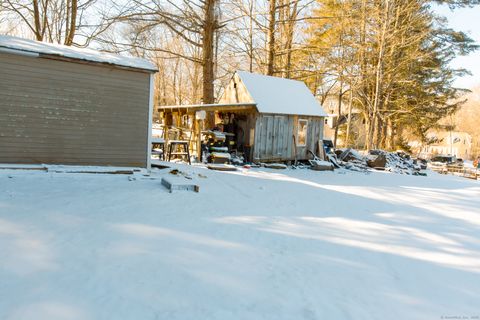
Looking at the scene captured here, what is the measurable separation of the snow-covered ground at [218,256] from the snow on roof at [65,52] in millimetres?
2599

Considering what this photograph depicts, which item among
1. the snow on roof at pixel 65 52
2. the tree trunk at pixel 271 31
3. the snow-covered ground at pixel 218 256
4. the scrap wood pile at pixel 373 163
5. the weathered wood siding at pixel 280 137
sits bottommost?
the snow-covered ground at pixel 218 256

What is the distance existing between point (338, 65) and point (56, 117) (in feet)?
59.0

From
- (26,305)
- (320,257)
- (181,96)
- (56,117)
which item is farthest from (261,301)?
(181,96)

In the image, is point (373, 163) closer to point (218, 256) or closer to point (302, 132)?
point (302, 132)

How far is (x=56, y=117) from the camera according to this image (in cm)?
742

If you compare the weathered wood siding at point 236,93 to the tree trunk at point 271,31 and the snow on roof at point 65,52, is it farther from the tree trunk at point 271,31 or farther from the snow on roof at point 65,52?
the snow on roof at point 65,52

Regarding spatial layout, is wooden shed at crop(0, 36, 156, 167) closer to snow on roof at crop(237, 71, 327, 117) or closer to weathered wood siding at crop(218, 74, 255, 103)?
snow on roof at crop(237, 71, 327, 117)

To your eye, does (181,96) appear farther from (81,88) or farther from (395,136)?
(81,88)

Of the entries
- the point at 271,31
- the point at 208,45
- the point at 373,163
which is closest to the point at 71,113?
the point at 208,45

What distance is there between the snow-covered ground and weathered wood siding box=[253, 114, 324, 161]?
6212 mm

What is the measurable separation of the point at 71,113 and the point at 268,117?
740 cm

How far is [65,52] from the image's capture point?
7.37 m

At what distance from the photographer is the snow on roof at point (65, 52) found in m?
6.94

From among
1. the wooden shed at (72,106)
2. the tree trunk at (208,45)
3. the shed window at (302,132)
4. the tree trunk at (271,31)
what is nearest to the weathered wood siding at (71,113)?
the wooden shed at (72,106)
